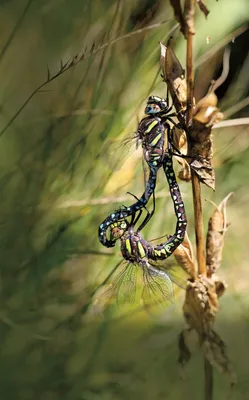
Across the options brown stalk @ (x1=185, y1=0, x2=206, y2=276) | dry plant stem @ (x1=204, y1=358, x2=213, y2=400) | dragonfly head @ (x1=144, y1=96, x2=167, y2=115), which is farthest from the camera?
dry plant stem @ (x1=204, y1=358, x2=213, y2=400)

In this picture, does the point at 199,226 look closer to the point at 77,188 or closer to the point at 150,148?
the point at 150,148

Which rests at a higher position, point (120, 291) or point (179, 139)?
point (179, 139)

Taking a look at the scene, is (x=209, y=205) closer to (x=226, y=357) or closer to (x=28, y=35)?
(x=226, y=357)

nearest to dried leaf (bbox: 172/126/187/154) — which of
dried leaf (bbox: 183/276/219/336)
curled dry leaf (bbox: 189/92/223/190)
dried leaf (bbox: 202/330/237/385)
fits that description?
curled dry leaf (bbox: 189/92/223/190)

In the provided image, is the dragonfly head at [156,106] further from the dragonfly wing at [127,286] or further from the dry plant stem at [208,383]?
the dry plant stem at [208,383]

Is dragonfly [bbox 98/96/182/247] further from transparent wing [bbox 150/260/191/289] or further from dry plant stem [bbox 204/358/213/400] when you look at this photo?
dry plant stem [bbox 204/358/213/400]

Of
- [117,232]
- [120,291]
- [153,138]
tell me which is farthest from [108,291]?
[153,138]

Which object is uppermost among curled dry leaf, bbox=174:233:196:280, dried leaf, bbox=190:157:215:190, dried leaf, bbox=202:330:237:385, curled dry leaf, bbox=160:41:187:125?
curled dry leaf, bbox=160:41:187:125
